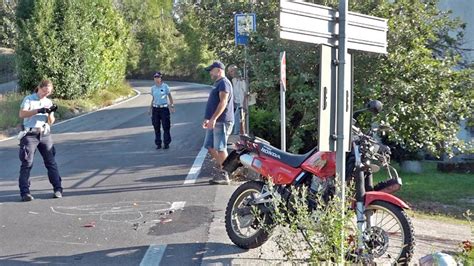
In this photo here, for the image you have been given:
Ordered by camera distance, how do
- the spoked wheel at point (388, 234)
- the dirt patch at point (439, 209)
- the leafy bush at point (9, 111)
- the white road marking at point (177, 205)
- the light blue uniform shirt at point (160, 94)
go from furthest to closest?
the leafy bush at point (9, 111), the light blue uniform shirt at point (160, 94), the dirt patch at point (439, 209), the white road marking at point (177, 205), the spoked wheel at point (388, 234)

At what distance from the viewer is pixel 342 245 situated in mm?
4320

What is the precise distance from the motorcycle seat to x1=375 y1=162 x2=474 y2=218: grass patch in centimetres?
629

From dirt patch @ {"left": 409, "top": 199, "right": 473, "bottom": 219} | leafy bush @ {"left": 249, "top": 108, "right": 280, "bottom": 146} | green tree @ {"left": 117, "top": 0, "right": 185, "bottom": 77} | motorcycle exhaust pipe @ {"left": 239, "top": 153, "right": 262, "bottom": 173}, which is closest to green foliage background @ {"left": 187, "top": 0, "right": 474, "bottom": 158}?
leafy bush @ {"left": 249, "top": 108, "right": 280, "bottom": 146}

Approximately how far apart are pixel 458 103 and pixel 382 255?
8.06 meters

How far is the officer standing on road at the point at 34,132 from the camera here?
8562 mm

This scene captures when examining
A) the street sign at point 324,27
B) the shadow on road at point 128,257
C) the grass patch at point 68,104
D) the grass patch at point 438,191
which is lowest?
the grass patch at point 438,191

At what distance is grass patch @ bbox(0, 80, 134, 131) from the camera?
65.6 feet

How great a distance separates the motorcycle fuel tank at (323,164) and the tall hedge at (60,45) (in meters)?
21.9

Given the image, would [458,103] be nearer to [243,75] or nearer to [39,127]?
[243,75]

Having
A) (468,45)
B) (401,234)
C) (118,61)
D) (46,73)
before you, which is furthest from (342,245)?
(118,61)

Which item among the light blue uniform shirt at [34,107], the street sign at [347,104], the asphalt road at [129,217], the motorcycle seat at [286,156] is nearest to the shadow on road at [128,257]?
the asphalt road at [129,217]

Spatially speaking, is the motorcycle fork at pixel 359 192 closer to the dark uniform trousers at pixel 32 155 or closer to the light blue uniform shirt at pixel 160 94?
the dark uniform trousers at pixel 32 155

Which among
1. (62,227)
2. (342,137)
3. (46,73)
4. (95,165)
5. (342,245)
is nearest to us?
(342,245)

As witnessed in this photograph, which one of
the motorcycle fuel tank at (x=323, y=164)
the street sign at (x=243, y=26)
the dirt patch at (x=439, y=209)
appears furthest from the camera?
the street sign at (x=243, y=26)
